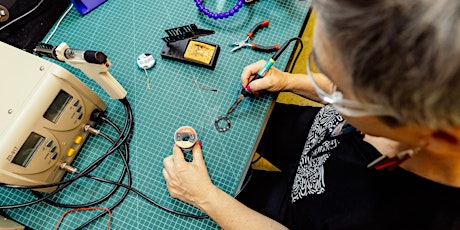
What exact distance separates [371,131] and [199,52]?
27.4 inches

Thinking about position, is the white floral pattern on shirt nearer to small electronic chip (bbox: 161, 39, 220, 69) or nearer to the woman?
the woman

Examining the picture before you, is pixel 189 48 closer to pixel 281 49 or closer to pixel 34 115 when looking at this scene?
pixel 281 49

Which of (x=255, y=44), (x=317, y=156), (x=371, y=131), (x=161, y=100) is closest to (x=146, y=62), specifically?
(x=161, y=100)

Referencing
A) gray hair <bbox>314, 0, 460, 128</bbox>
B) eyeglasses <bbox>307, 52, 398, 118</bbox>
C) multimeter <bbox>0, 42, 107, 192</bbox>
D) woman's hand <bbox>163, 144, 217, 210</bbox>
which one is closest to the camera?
gray hair <bbox>314, 0, 460, 128</bbox>

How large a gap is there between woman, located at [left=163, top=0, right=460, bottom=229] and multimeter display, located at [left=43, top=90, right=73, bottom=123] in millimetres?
337

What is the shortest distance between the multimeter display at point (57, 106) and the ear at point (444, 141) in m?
0.90

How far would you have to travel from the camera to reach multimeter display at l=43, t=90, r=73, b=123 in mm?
997

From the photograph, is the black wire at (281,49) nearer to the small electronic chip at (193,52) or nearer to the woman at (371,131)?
the woman at (371,131)

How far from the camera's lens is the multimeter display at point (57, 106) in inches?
39.2

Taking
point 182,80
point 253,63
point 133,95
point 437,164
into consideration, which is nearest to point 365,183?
point 437,164

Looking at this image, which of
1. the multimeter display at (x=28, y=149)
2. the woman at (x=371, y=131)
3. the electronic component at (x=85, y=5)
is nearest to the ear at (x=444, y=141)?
the woman at (x=371, y=131)

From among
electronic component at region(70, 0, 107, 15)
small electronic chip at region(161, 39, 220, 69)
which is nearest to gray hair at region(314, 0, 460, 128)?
small electronic chip at region(161, 39, 220, 69)

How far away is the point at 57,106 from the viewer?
40.0 inches

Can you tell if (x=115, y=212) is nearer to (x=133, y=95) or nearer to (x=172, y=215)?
(x=172, y=215)
